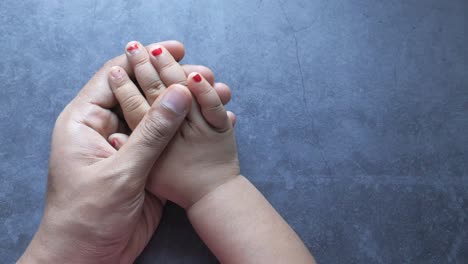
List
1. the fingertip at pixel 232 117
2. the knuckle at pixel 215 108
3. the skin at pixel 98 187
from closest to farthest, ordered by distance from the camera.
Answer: the skin at pixel 98 187 < the knuckle at pixel 215 108 < the fingertip at pixel 232 117

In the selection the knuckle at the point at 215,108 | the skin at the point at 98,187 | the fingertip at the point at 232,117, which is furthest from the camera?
the fingertip at the point at 232,117

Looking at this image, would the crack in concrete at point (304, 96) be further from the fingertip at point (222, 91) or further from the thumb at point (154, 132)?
the thumb at point (154, 132)

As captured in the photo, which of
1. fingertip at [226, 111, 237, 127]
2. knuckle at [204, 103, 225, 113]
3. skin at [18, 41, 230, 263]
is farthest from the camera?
fingertip at [226, 111, 237, 127]

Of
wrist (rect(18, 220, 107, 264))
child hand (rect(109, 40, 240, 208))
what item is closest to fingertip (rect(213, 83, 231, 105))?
child hand (rect(109, 40, 240, 208))

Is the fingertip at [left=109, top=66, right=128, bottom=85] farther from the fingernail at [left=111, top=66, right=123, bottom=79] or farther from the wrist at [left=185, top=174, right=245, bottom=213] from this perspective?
the wrist at [left=185, top=174, right=245, bottom=213]

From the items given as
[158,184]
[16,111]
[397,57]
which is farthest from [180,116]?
[397,57]

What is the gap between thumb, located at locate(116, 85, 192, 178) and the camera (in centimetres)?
82

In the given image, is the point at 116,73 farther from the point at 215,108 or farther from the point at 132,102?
the point at 215,108

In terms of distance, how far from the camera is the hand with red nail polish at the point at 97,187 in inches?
31.9

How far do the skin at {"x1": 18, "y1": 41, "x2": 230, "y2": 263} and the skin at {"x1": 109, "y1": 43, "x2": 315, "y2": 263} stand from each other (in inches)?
3.0

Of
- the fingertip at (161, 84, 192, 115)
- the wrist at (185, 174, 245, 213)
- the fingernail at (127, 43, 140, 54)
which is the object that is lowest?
the wrist at (185, 174, 245, 213)

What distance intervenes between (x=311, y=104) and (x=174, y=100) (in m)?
0.41

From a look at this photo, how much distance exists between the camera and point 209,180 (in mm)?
936

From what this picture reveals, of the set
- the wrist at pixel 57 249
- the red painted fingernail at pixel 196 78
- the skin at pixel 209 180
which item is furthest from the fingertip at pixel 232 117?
the wrist at pixel 57 249
